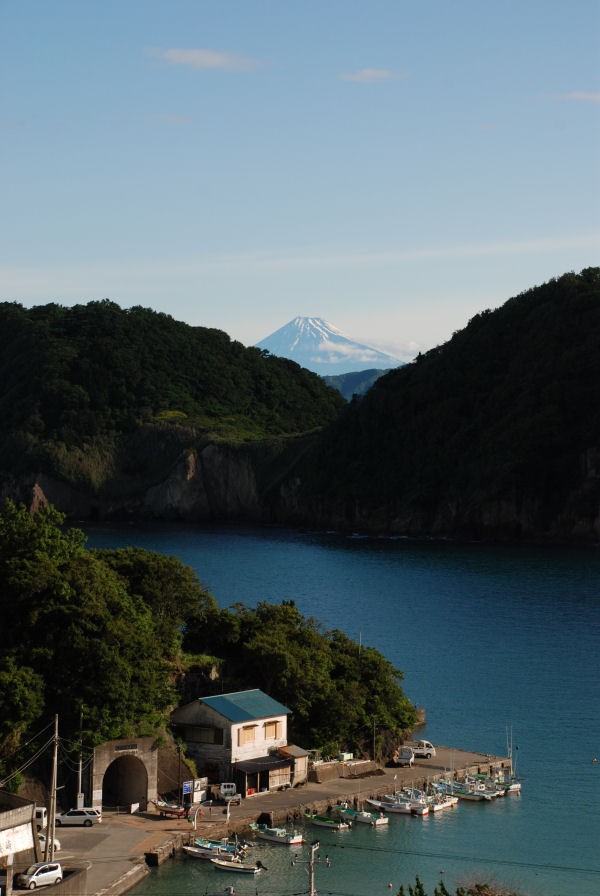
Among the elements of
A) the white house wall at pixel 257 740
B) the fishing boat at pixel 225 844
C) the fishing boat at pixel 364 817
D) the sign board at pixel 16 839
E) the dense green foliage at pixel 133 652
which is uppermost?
the dense green foliage at pixel 133 652

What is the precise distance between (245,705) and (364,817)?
5.61 m

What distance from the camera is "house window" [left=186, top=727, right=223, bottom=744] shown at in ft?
139

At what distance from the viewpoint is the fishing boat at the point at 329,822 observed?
3984 cm

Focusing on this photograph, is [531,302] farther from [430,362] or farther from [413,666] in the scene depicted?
[413,666]

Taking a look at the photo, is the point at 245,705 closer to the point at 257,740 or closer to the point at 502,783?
the point at 257,740

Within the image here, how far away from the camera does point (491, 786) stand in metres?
45.5

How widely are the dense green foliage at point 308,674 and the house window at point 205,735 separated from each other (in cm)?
346

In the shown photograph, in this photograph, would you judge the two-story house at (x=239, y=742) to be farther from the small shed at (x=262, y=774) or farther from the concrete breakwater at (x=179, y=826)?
the concrete breakwater at (x=179, y=826)

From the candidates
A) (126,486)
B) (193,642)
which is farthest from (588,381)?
(193,642)

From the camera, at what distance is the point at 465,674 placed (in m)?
66.1

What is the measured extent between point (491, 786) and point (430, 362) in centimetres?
13221

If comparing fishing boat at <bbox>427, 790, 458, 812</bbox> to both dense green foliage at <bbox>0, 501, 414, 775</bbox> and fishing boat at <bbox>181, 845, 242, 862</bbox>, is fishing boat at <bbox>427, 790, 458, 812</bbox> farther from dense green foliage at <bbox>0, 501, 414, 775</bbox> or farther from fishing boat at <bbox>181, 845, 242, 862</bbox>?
fishing boat at <bbox>181, 845, 242, 862</bbox>

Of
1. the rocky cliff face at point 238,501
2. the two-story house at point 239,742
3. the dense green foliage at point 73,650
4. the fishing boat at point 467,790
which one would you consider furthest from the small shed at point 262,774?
the rocky cliff face at point 238,501

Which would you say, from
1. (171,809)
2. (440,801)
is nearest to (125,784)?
(171,809)
